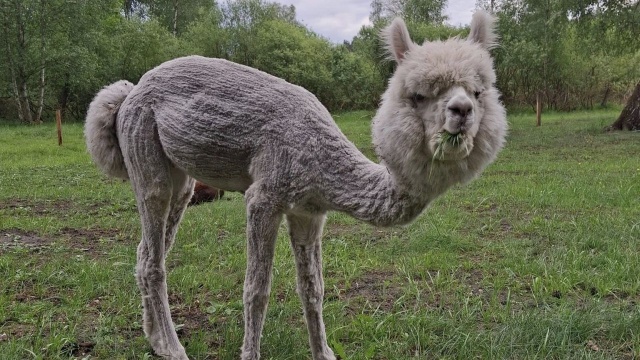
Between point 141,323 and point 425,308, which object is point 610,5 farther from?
point 141,323

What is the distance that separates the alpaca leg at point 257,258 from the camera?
2736 mm

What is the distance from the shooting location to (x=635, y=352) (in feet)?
10.3

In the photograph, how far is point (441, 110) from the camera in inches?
82.7

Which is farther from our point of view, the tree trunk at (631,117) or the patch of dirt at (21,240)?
the tree trunk at (631,117)

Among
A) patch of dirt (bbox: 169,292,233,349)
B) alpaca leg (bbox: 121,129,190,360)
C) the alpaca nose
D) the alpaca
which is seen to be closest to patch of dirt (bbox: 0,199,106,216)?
patch of dirt (bbox: 169,292,233,349)

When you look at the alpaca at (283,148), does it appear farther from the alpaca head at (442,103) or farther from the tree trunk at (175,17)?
the tree trunk at (175,17)

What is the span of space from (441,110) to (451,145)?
5.7 inches

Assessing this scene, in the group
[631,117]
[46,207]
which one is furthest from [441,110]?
[631,117]

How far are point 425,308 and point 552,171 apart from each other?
22.1 ft

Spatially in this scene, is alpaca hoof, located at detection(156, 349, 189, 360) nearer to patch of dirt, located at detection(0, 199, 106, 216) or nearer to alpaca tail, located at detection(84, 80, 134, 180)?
alpaca tail, located at detection(84, 80, 134, 180)

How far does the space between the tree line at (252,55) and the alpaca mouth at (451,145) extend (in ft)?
59.3

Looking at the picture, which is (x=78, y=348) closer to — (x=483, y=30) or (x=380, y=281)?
(x=380, y=281)

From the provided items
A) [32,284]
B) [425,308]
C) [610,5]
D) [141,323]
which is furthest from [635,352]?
[610,5]

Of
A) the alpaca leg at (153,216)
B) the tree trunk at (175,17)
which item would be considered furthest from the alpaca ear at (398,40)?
the tree trunk at (175,17)
